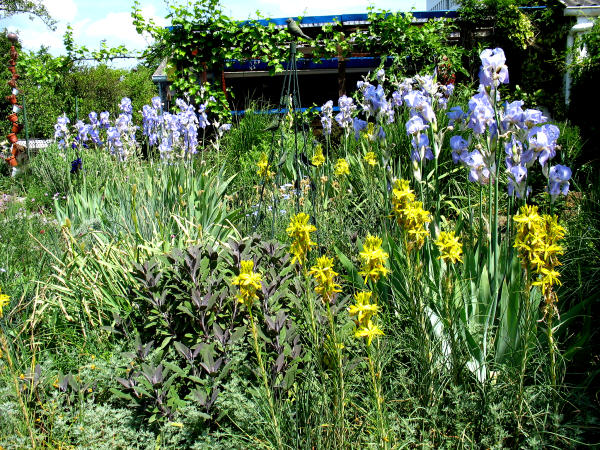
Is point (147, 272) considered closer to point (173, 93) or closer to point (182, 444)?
point (182, 444)

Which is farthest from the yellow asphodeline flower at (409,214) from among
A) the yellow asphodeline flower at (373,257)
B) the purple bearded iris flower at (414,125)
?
the purple bearded iris flower at (414,125)

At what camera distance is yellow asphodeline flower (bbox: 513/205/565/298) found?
4.88 feet

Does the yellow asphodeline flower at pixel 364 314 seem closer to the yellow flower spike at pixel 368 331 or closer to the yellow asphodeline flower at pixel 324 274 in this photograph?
the yellow flower spike at pixel 368 331

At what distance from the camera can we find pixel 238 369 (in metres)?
2.11

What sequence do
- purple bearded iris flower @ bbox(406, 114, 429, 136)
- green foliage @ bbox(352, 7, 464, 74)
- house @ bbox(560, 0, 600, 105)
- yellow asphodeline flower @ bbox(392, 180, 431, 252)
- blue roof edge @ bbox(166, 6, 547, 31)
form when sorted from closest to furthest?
1. yellow asphodeline flower @ bbox(392, 180, 431, 252)
2. purple bearded iris flower @ bbox(406, 114, 429, 136)
3. house @ bbox(560, 0, 600, 105)
4. green foliage @ bbox(352, 7, 464, 74)
5. blue roof edge @ bbox(166, 6, 547, 31)

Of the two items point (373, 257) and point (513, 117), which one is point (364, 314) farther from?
point (513, 117)

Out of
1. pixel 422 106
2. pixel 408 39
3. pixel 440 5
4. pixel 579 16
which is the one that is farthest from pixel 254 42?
pixel 440 5

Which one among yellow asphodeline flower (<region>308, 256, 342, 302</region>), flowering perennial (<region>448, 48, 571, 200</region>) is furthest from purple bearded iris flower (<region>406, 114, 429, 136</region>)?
yellow asphodeline flower (<region>308, 256, 342, 302</region>)

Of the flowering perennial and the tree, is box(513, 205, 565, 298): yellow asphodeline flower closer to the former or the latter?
the flowering perennial

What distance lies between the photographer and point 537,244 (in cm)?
149

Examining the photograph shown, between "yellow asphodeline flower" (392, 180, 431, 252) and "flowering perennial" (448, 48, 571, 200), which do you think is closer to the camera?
"yellow asphodeline flower" (392, 180, 431, 252)

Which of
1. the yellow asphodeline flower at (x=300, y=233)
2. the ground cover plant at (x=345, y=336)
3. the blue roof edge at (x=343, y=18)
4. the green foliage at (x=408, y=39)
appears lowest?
the ground cover plant at (x=345, y=336)

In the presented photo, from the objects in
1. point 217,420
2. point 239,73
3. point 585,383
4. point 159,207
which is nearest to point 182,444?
point 217,420

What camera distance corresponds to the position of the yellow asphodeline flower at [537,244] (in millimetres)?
1487
